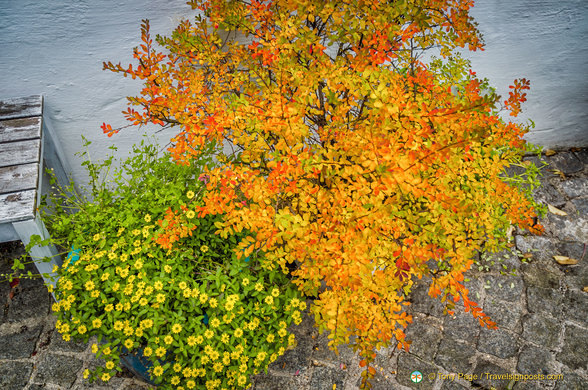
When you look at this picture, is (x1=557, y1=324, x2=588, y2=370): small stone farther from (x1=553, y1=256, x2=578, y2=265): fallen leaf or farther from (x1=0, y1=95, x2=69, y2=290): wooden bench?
(x1=0, y1=95, x2=69, y2=290): wooden bench

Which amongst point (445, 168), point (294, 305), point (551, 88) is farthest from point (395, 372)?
point (551, 88)

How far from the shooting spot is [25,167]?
9.25 ft

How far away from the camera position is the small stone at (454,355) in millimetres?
2889

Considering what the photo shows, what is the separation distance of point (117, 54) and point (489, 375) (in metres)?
3.73

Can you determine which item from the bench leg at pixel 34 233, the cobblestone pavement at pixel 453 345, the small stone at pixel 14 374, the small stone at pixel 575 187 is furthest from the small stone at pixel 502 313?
the small stone at pixel 14 374

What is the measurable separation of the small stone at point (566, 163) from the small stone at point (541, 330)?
6.57 ft

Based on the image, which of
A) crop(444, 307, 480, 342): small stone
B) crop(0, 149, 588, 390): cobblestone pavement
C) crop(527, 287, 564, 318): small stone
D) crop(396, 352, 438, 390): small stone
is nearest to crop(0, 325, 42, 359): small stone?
A: crop(0, 149, 588, 390): cobblestone pavement

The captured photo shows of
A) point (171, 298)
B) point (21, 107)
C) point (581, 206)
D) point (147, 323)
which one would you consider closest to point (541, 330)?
point (581, 206)

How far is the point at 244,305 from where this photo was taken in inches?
94.7

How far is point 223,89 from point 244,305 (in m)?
1.51

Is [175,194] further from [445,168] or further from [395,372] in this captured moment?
[395,372]

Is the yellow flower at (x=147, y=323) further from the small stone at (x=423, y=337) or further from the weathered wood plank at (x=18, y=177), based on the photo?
the small stone at (x=423, y=337)

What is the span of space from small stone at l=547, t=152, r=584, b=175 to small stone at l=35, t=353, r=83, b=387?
197 inches

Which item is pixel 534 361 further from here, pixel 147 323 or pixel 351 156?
pixel 147 323
